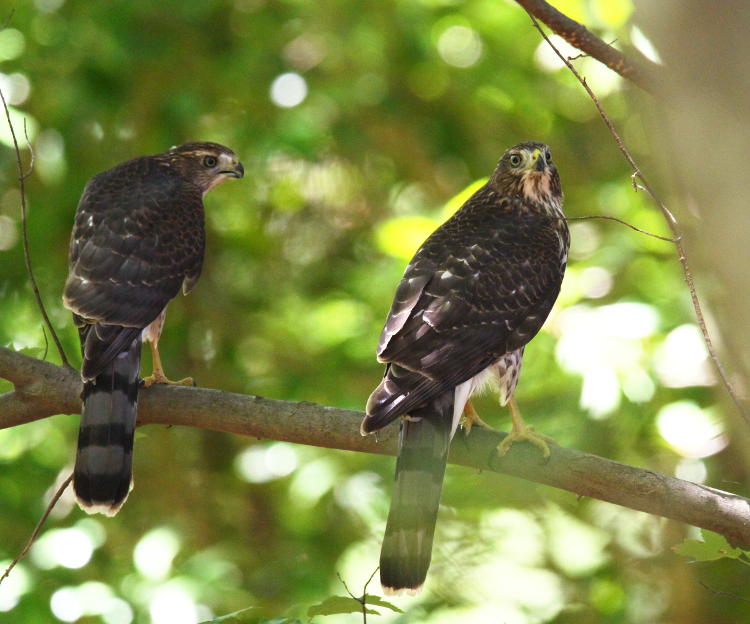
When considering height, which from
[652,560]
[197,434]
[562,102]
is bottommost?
[197,434]

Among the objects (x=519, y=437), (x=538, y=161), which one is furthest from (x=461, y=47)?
(x=519, y=437)

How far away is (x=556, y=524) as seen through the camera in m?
6.10

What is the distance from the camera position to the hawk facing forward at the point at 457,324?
349 centimetres

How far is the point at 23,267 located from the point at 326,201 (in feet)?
7.43

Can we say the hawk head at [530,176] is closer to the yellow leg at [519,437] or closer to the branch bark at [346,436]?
the yellow leg at [519,437]

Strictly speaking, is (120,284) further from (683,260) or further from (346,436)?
(683,260)

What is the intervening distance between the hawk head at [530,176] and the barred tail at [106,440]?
6.01 feet

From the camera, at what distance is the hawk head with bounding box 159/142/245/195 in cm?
511

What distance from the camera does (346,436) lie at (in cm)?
329

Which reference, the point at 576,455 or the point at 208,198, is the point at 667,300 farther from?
the point at 208,198

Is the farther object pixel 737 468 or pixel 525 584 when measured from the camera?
pixel 525 584

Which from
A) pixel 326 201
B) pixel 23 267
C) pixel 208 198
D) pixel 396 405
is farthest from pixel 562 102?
pixel 396 405

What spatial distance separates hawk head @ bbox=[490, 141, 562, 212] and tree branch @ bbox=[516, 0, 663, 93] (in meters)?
1.80

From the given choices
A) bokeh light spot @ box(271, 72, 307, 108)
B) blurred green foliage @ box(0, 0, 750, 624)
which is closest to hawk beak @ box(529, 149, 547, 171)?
blurred green foliage @ box(0, 0, 750, 624)
